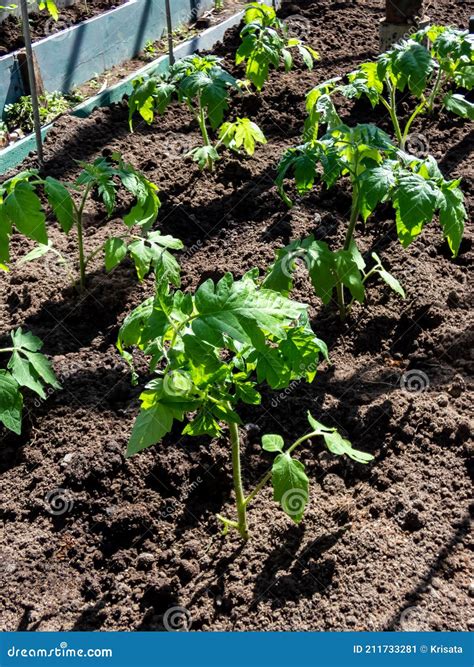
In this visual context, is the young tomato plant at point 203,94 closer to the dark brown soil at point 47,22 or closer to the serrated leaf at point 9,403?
the dark brown soil at point 47,22

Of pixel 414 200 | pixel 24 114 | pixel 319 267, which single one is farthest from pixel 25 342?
pixel 24 114

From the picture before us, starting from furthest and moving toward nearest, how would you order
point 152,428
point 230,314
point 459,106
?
point 459,106 < point 152,428 < point 230,314

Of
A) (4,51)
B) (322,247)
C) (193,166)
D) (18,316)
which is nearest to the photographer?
(322,247)

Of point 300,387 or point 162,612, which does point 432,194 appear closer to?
point 300,387

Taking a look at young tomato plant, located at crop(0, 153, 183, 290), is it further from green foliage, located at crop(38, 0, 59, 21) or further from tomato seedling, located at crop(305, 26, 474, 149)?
green foliage, located at crop(38, 0, 59, 21)

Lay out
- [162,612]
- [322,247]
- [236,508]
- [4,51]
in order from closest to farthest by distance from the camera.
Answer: [162,612], [236,508], [322,247], [4,51]

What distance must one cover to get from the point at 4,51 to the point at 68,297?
115 inches

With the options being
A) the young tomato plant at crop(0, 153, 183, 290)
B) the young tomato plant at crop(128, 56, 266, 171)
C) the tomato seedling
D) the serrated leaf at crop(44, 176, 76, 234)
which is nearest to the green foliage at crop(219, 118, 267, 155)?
the young tomato plant at crop(128, 56, 266, 171)

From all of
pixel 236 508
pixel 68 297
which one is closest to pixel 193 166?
pixel 68 297

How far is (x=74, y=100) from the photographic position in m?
6.23

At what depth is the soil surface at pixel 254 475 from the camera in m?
2.75

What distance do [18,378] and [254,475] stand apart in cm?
94

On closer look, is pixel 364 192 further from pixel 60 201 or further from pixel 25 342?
pixel 25 342

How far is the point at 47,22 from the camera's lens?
675cm
